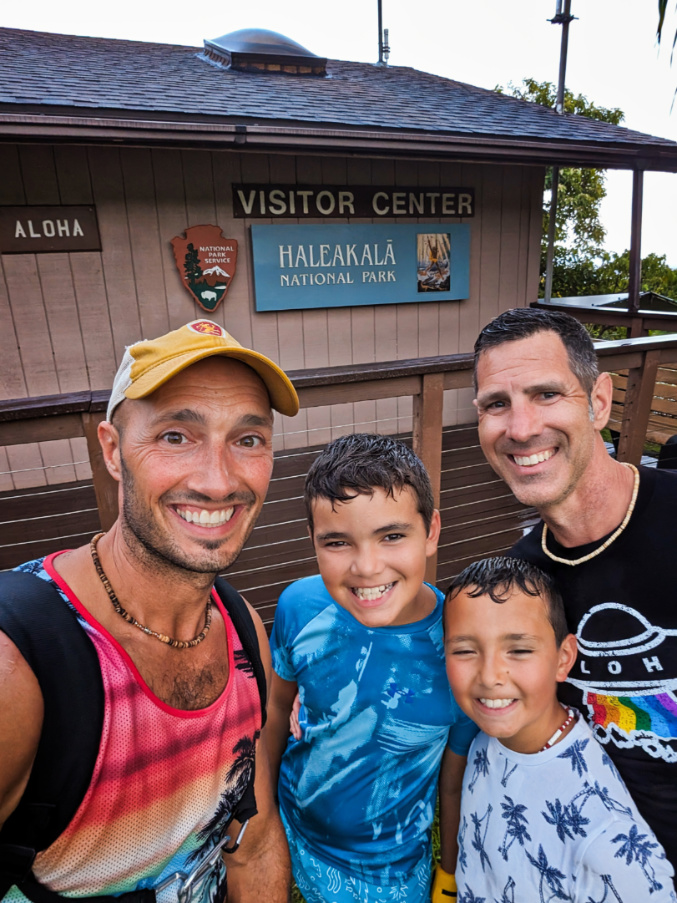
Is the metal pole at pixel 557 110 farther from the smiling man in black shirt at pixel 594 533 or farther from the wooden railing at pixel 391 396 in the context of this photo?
the smiling man in black shirt at pixel 594 533

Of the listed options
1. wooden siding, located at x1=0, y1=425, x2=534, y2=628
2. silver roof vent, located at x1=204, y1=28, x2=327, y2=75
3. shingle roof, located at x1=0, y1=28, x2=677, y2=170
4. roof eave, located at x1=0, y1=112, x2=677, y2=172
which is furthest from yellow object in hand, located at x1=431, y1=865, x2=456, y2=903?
silver roof vent, located at x1=204, y1=28, x2=327, y2=75

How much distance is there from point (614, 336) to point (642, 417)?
9.00 metres

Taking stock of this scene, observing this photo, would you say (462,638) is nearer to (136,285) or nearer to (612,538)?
(612,538)

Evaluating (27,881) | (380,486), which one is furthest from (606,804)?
(27,881)

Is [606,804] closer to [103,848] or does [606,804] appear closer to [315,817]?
[315,817]

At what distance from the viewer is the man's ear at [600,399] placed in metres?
1.76

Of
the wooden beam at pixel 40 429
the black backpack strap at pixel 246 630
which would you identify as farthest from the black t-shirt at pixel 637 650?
the wooden beam at pixel 40 429

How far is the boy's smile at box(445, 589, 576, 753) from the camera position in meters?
1.48

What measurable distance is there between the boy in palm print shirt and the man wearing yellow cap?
2.04ft

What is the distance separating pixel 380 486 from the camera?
5.33 feet

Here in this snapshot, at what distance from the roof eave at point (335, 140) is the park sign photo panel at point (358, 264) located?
1.07 metres

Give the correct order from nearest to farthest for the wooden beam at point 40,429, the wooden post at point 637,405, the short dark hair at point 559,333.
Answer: the short dark hair at point 559,333
the wooden beam at point 40,429
the wooden post at point 637,405

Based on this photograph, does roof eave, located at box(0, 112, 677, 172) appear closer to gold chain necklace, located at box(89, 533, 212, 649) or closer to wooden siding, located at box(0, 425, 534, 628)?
wooden siding, located at box(0, 425, 534, 628)

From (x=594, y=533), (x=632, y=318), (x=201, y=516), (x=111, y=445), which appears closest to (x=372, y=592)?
(x=201, y=516)
